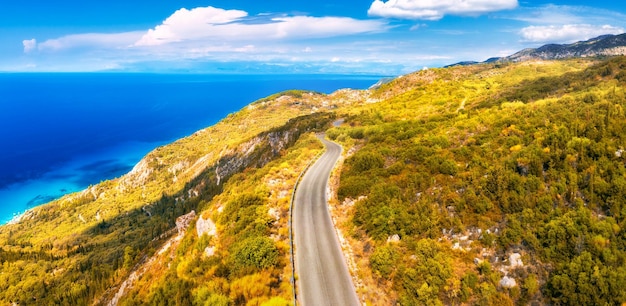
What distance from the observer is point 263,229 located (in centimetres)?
3050

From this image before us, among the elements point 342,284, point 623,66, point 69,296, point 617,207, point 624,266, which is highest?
point 623,66

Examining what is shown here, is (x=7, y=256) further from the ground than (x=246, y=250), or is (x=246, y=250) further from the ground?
(x=246, y=250)

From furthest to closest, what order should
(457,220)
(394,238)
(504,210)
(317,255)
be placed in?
(317,255) < (394,238) < (457,220) < (504,210)

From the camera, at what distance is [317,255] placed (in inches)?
1081

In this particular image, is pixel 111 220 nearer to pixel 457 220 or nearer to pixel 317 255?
pixel 317 255

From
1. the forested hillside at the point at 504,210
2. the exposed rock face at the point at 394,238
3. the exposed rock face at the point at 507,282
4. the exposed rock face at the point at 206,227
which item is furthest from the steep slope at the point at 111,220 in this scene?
the exposed rock face at the point at 507,282

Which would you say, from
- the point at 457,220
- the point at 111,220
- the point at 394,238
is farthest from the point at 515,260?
the point at 111,220

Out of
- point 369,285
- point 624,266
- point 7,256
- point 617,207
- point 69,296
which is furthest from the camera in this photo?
point 7,256

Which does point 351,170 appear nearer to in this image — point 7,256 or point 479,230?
point 479,230

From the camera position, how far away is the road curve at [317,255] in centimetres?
2273

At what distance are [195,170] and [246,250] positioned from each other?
154775 millimetres

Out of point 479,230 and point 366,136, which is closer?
point 479,230

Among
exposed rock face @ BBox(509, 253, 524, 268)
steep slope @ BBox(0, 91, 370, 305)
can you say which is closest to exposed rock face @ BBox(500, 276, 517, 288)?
exposed rock face @ BBox(509, 253, 524, 268)

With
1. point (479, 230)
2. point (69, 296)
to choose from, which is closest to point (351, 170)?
point (479, 230)
